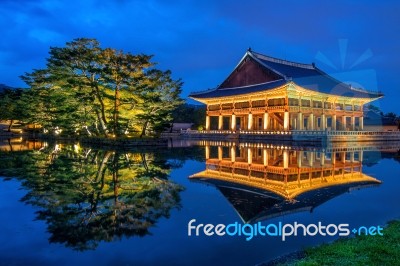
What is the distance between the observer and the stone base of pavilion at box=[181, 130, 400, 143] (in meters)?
39.0

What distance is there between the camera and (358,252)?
5.42m

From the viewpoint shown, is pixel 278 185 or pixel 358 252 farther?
pixel 278 185

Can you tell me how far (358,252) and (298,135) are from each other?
3524 centimetres

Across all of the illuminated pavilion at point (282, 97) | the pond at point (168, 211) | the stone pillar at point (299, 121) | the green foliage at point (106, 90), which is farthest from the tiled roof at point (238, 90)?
the pond at point (168, 211)

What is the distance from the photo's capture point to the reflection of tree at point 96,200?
671cm

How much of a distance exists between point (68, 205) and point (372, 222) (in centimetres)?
756

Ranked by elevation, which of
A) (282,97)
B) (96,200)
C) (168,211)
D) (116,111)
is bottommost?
(168,211)

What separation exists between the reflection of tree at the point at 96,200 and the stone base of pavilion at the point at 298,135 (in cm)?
2806

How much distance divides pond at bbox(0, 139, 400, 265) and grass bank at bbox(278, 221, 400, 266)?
0.64m

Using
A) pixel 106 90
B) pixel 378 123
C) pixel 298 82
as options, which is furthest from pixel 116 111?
pixel 378 123

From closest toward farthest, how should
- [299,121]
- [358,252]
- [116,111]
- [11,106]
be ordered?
1. [358,252]
2. [116,111]
3. [299,121]
4. [11,106]

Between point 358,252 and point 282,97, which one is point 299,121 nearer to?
point 282,97

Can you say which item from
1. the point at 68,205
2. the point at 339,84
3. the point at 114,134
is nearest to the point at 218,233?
the point at 68,205

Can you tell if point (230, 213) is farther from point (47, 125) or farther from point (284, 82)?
point (47, 125)
